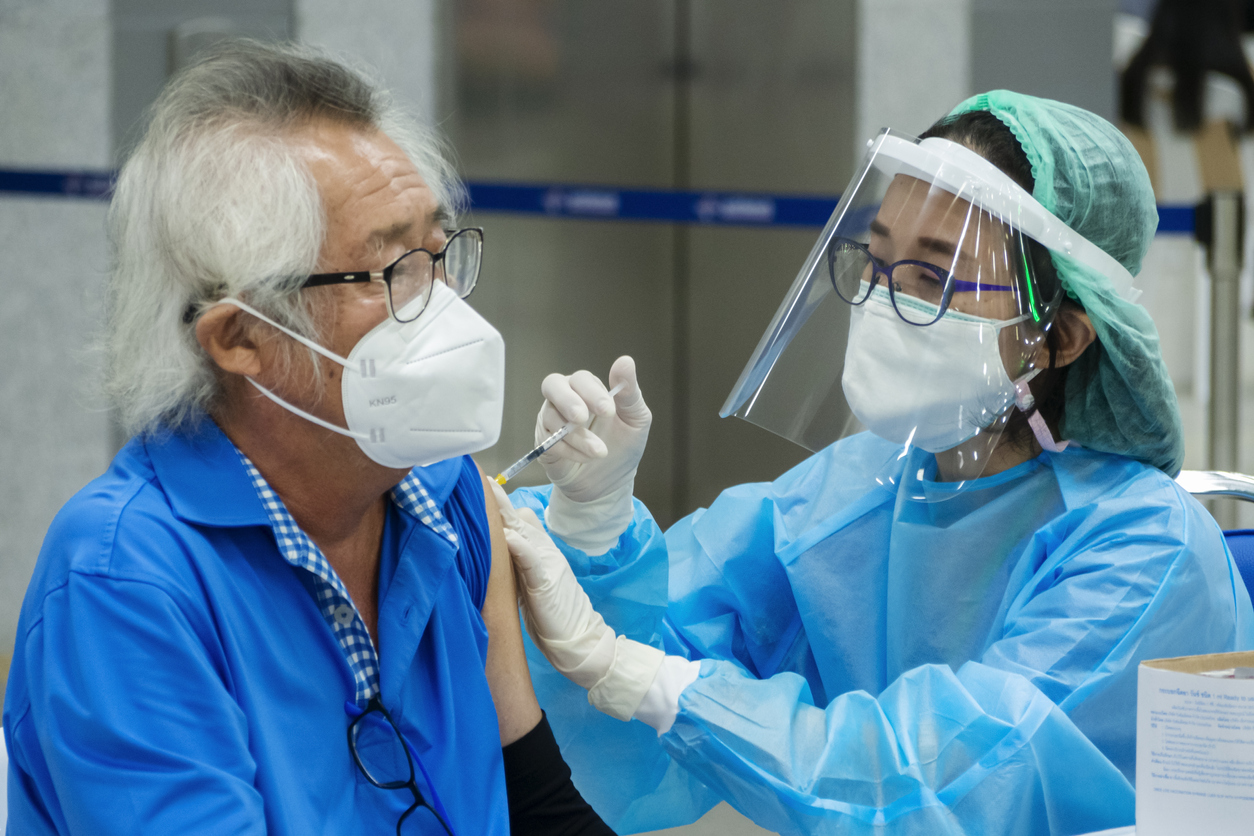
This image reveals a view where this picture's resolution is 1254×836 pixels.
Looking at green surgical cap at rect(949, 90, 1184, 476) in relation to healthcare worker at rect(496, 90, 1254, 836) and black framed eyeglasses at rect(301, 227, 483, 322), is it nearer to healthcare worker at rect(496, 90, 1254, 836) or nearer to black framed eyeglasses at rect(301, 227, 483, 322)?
healthcare worker at rect(496, 90, 1254, 836)

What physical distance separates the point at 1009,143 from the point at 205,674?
106cm

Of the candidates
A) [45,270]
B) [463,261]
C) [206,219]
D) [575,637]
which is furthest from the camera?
[45,270]

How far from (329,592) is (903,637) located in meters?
0.76

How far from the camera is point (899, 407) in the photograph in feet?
4.64

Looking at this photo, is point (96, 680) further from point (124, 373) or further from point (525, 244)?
point (525, 244)

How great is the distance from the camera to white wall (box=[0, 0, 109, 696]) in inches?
140

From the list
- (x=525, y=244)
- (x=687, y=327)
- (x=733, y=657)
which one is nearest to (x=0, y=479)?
(x=525, y=244)

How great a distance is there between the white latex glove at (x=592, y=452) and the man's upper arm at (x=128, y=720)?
21.4 inches

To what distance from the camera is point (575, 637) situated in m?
1.39

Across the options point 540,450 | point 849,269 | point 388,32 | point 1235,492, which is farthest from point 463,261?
point 388,32

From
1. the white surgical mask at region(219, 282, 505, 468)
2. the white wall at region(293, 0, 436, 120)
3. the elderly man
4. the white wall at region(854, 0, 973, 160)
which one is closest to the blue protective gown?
the elderly man

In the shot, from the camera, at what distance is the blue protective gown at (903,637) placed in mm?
1229

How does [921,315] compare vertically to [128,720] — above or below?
above

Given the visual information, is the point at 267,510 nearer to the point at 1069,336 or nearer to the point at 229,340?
the point at 229,340
